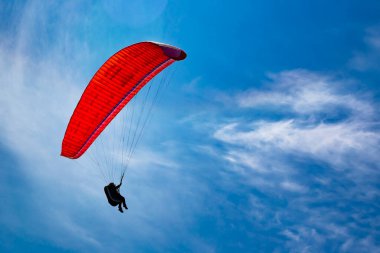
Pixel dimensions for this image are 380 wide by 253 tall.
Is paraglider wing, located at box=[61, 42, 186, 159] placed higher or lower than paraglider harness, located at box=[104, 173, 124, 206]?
higher

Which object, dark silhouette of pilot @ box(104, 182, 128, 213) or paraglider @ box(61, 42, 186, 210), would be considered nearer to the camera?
paraglider @ box(61, 42, 186, 210)

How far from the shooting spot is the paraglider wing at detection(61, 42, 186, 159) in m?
19.3

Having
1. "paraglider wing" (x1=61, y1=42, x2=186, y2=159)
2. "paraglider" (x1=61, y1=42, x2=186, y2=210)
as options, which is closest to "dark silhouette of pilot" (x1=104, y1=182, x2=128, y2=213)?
"paraglider" (x1=61, y1=42, x2=186, y2=210)

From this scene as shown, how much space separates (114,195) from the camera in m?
22.4

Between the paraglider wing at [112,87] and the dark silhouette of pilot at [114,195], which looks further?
the dark silhouette of pilot at [114,195]

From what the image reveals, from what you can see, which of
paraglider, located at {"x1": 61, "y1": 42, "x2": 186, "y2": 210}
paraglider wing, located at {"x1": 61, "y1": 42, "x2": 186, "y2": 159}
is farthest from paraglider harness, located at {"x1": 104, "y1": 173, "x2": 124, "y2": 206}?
paraglider wing, located at {"x1": 61, "y1": 42, "x2": 186, "y2": 159}

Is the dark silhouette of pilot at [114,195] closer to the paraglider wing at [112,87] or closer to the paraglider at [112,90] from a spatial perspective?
the paraglider at [112,90]

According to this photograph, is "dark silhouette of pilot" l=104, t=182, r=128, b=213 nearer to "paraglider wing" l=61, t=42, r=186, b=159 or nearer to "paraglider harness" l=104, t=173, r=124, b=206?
"paraglider harness" l=104, t=173, r=124, b=206

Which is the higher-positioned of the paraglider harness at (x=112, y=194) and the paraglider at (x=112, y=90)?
the paraglider at (x=112, y=90)

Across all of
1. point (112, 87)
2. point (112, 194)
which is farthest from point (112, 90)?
point (112, 194)

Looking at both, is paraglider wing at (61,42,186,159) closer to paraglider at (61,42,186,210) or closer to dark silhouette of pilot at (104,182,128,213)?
paraglider at (61,42,186,210)

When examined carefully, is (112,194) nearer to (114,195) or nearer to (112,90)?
(114,195)

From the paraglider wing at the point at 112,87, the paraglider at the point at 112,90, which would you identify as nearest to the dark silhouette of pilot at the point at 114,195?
the paraglider at the point at 112,90

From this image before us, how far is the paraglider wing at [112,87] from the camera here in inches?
762
